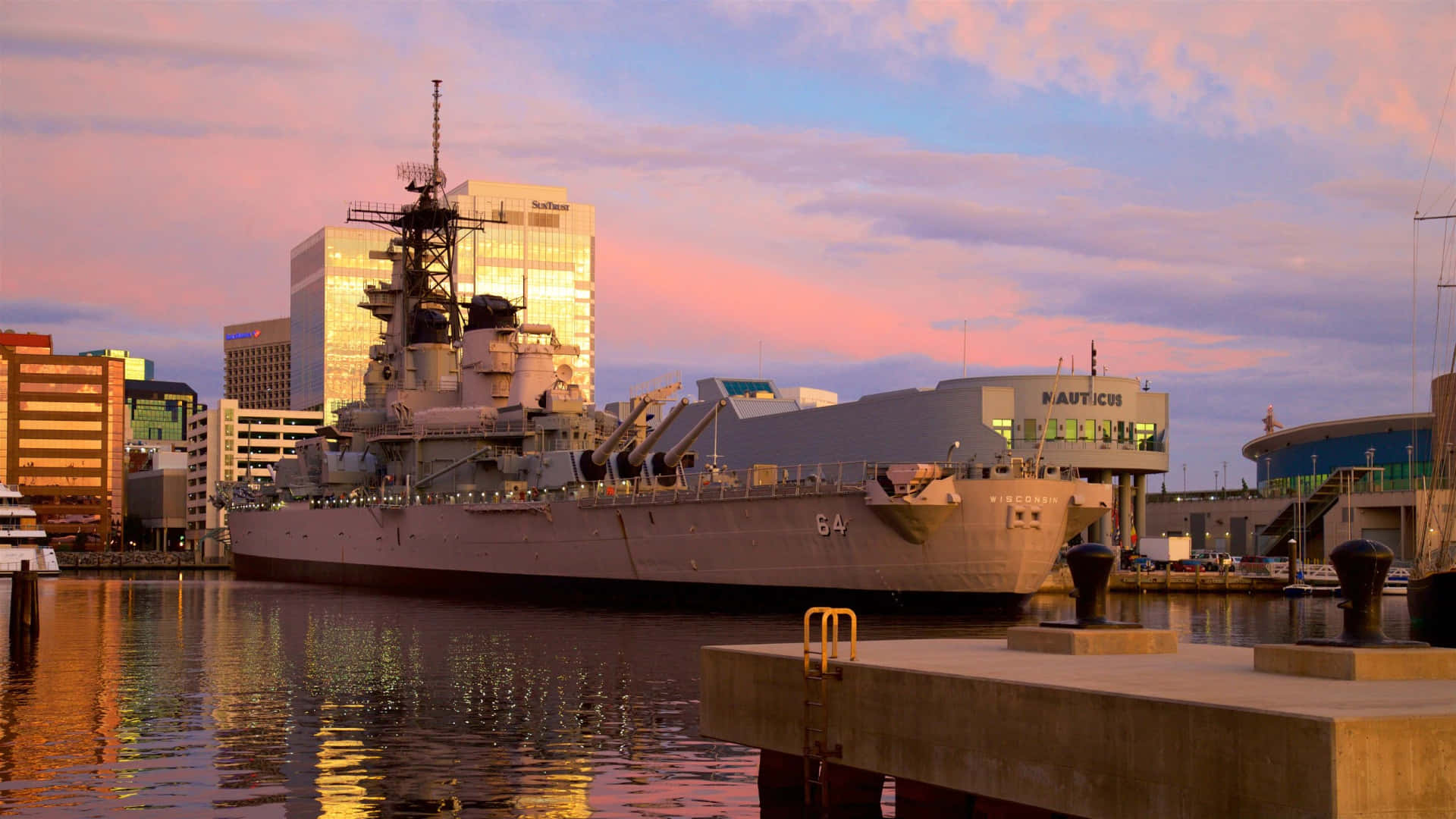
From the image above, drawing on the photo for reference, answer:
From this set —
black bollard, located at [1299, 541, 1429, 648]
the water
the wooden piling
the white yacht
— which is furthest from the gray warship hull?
the white yacht

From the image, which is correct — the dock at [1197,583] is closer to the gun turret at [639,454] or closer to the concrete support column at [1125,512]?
the concrete support column at [1125,512]

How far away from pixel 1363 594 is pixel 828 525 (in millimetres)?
30686

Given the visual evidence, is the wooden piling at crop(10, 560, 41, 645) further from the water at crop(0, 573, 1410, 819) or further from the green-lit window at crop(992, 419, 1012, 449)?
the green-lit window at crop(992, 419, 1012, 449)

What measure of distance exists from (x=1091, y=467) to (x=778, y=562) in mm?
38919

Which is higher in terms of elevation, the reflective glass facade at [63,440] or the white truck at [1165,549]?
the reflective glass facade at [63,440]

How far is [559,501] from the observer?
5256cm

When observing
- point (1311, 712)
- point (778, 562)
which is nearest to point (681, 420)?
point (778, 562)

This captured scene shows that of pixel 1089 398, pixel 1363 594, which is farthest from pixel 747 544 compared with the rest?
pixel 1089 398

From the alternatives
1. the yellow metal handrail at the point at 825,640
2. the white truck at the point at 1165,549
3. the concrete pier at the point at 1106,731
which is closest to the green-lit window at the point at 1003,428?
the white truck at the point at 1165,549

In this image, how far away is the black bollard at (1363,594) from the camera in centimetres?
1181

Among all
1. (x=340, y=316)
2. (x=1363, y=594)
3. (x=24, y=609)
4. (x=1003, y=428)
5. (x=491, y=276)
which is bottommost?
(x=24, y=609)

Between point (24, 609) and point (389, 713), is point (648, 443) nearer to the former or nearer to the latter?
point (24, 609)

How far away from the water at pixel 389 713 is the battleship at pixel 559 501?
2137 millimetres

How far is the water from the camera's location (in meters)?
15.4
